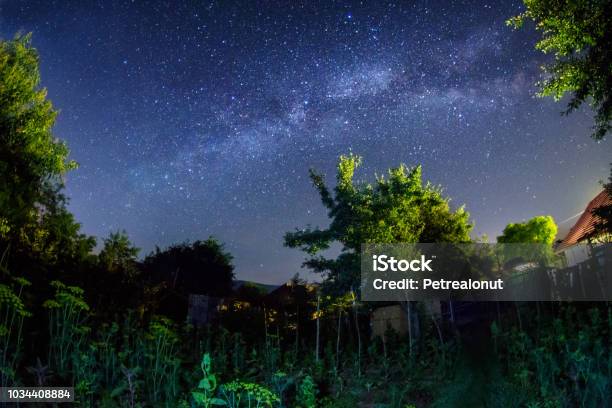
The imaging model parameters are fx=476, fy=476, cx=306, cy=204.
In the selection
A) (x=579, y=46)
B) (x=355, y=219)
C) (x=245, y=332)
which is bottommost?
(x=245, y=332)

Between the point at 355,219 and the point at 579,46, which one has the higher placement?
the point at 579,46

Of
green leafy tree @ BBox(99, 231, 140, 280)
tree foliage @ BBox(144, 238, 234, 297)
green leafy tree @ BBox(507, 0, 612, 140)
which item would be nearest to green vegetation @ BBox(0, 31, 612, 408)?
green leafy tree @ BBox(99, 231, 140, 280)

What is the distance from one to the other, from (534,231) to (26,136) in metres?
39.4

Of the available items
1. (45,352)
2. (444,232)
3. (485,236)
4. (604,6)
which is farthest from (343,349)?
(485,236)

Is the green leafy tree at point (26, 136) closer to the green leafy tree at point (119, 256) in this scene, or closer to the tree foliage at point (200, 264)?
the green leafy tree at point (119, 256)

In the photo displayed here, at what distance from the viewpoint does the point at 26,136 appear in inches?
648

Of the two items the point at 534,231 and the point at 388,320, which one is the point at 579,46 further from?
the point at 534,231

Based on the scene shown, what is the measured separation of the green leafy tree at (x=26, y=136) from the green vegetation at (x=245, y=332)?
0.16 ft

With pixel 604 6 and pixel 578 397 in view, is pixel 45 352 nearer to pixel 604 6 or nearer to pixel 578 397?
pixel 578 397

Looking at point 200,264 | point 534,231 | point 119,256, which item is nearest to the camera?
point 119,256

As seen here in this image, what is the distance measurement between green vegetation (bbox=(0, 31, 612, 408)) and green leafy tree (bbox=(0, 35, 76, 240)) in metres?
0.05

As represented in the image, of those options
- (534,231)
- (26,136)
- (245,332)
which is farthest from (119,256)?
(534,231)

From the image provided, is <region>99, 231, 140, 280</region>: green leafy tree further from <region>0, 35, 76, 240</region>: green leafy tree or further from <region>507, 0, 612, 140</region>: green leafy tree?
<region>507, 0, 612, 140</region>: green leafy tree

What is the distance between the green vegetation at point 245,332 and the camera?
6.93 m
